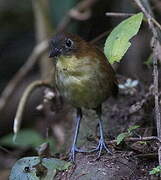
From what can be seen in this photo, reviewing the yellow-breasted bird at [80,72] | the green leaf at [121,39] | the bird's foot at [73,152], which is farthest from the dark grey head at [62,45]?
the bird's foot at [73,152]

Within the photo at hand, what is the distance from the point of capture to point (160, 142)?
2744 millimetres

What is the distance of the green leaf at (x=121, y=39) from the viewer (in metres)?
3.02

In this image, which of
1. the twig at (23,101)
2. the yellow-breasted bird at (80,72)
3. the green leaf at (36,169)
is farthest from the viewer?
the twig at (23,101)

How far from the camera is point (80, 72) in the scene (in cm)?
337

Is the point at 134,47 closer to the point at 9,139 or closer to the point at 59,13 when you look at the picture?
the point at 59,13

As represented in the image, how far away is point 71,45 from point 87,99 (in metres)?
0.37

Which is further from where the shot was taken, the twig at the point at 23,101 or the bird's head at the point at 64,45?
the twig at the point at 23,101

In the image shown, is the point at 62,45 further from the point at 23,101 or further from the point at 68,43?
the point at 23,101

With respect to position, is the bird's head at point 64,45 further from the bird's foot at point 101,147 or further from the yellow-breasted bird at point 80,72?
the bird's foot at point 101,147

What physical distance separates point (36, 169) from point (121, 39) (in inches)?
35.1

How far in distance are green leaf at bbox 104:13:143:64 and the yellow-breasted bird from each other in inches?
11.1

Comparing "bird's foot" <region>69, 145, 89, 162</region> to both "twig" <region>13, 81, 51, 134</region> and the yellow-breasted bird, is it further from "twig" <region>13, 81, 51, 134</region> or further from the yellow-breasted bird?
"twig" <region>13, 81, 51, 134</region>

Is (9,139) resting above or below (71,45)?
below

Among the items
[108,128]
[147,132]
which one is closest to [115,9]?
[108,128]
